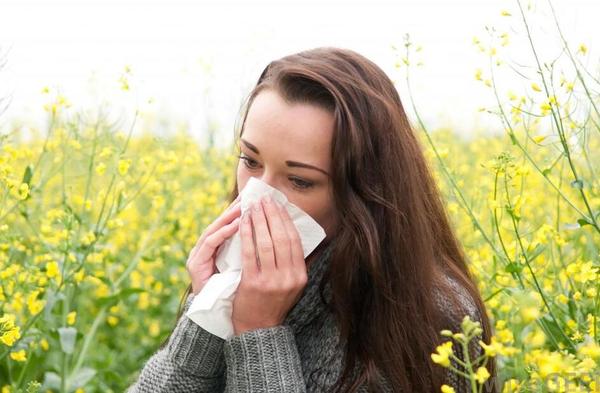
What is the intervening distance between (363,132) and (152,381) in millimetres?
628

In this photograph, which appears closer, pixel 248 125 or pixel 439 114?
pixel 248 125

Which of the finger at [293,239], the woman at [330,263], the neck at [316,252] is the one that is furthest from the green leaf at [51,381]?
the finger at [293,239]

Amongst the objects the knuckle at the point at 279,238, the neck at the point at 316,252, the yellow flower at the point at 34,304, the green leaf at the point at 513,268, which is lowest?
the yellow flower at the point at 34,304

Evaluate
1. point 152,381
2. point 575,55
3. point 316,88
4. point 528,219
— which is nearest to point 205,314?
point 152,381

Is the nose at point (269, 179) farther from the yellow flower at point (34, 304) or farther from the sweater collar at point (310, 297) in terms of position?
the yellow flower at point (34, 304)

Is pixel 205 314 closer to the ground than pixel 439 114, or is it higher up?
closer to the ground

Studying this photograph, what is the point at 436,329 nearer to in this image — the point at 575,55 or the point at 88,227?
the point at 575,55

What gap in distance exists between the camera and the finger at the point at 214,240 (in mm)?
1682

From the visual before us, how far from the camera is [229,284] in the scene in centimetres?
164

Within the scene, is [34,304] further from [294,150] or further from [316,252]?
[294,150]

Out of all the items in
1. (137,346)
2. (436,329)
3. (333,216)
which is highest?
(333,216)

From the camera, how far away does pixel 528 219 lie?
9.89 feet

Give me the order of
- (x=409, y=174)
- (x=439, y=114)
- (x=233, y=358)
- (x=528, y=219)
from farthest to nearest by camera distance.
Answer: (x=439, y=114) → (x=528, y=219) → (x=409, y=174) → (x=233, y=358)

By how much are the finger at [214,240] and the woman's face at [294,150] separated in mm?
109
